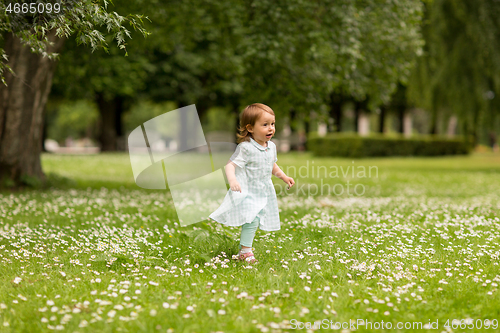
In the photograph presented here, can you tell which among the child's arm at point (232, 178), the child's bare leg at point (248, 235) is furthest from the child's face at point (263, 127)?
the child's bare leg at point (248, 235)

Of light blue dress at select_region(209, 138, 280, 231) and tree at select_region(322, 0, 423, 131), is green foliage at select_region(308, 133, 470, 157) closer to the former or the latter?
tree at select_region(322, 0, 423, 131)

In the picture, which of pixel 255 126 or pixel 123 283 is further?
pixel 255 126

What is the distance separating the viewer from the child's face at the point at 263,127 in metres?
4.94

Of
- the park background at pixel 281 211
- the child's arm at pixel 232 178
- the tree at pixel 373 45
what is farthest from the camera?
the tree at pixel 373 45

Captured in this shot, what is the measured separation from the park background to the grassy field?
24 mm

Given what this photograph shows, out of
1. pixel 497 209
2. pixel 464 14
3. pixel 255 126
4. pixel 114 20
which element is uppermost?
pixel 464 14

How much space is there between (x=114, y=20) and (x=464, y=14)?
17799mm

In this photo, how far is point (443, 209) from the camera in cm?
891

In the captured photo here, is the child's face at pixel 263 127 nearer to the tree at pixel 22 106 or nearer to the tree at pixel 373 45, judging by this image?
the tree at pixel 373 45

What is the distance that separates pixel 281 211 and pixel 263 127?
12.5 ft

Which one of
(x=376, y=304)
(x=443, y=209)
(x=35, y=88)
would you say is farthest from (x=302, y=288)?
(x=35, y=88)

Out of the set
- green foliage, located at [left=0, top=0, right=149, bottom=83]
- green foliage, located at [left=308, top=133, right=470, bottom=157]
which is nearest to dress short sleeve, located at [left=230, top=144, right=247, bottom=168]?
green foliage, located at [left=0, top=0, right=149, bottom=83]

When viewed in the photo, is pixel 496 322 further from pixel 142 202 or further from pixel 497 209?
pixel 142 202

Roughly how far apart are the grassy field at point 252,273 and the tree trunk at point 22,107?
3196 mm
